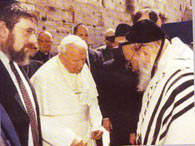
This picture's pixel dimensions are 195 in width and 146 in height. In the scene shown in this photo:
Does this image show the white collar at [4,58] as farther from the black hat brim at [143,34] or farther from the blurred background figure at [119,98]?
the black hat brim at [143,34]

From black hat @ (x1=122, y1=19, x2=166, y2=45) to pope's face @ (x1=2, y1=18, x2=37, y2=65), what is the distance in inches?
26.4

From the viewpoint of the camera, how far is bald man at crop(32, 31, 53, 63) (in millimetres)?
2182

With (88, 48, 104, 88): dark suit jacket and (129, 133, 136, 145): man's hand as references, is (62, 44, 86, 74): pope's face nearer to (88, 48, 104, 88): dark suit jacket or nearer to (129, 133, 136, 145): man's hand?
(88, 48, 104, 88): dark suit jacket

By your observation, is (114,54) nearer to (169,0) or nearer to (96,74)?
(96,74)

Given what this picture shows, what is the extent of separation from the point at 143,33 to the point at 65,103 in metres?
0.73

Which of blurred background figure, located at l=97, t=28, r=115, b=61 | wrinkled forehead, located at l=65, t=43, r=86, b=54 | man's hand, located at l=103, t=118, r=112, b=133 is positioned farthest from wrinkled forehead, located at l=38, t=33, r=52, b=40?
man's hand, located at l=103, t=118, r=112, b=133

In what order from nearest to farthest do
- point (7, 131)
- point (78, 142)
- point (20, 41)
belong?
1. point (7, 131)
2. point (20, 41)
3. point (78, 142)

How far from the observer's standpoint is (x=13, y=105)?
2090 millimetres

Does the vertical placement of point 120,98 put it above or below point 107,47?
below

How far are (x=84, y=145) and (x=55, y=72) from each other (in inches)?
21.1

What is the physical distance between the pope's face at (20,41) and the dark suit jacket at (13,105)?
10 centimetres

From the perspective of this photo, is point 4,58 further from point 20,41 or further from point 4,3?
point 4,3

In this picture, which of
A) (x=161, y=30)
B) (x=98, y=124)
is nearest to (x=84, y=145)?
(x=98, y=124)

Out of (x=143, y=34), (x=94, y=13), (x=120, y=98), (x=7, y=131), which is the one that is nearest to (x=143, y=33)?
(x=143, y=34)
